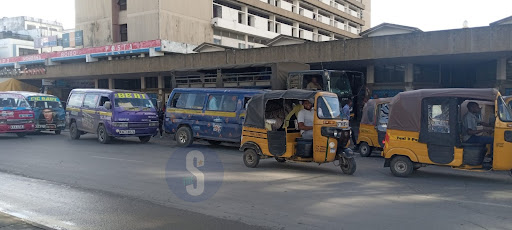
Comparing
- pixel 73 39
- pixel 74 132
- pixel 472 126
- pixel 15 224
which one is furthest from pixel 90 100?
pixel 73 39

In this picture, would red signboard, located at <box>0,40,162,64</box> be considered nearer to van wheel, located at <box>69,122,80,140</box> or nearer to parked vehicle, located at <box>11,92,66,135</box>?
parked vehicle, located at <box>11,92,66,135</box>

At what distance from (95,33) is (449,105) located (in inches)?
1684

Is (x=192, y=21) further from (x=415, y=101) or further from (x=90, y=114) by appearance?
(x=415, y=101)

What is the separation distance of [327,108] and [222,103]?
5.49 m

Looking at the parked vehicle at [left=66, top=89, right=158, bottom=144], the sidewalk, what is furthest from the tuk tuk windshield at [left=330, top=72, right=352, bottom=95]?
the sidewalk

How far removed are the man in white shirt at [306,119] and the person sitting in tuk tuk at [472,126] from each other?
3346 millimetres

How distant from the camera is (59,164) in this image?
1076cm

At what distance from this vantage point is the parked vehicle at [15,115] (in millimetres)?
17500

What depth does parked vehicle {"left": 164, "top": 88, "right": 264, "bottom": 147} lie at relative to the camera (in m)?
14.0

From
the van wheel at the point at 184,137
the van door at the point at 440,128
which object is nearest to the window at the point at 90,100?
the van wheel at the point at 184,137

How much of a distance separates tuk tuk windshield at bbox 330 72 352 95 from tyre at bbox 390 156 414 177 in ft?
22.6

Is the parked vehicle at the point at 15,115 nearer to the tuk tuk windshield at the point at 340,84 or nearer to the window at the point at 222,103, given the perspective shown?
the window at the point at 222,103

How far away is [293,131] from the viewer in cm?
1020

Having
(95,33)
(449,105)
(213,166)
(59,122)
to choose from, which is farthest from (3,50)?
(449,105)
